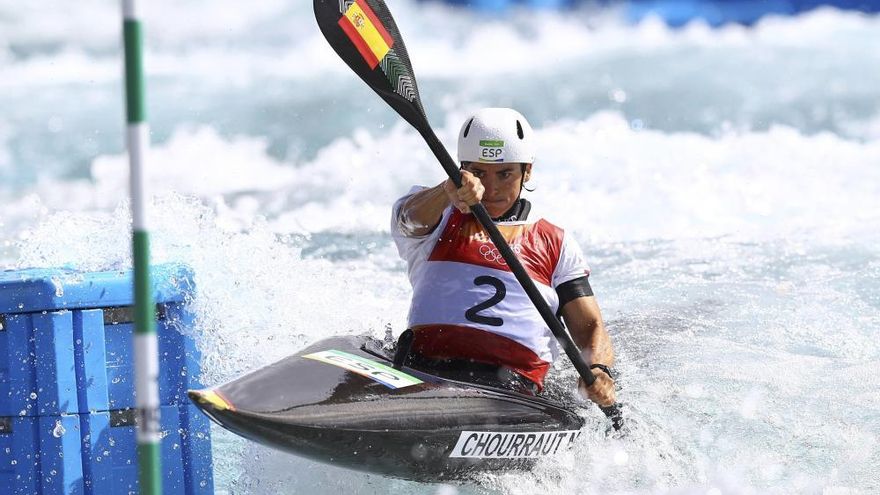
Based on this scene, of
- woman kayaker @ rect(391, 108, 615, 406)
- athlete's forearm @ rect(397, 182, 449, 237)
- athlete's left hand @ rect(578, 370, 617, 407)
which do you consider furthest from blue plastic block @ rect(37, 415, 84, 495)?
athlete's left hand @ rect(578, 370, 617, 407)

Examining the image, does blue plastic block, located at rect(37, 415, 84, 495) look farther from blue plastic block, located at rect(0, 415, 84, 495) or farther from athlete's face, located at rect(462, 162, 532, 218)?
athlete's face, located at rect(462, 162, 532, 218)

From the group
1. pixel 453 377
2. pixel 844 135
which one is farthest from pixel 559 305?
pixel 844 135

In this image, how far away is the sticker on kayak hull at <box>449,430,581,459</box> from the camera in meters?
3.35

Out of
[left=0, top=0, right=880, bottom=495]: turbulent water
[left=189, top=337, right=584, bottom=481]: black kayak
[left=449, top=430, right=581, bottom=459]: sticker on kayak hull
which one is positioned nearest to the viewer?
[left=189, top=337, right=584, bottom=481]: black kayak

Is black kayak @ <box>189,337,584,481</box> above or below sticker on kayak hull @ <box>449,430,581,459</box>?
above

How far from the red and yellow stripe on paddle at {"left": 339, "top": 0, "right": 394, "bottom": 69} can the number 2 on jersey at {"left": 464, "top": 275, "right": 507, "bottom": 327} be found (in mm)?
811

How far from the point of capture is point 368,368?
3.36 metres

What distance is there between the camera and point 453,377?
3609 mm

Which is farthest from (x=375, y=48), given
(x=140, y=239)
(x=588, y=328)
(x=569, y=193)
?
(x=569, y=193)

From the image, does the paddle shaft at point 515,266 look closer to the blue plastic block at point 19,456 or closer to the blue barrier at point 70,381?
the blue barrier at point 70,381

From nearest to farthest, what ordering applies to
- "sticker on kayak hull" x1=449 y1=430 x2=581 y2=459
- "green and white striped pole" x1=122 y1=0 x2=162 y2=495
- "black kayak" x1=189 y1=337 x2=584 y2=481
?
1. "green and white striped pole" x1=122 y1=0 x2=162 y2=495
2. "black kayak" x1=189 y1=337 x2=584 y2=481
3. "sticker on kayak hull" x1=449 y1=430 x2=581 y2=459

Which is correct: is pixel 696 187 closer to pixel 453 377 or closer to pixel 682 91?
pixel 682 91

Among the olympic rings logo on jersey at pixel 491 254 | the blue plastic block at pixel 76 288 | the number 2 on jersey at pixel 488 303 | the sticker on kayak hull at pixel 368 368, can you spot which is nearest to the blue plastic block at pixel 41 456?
the blue plastic block at pixel 76 288

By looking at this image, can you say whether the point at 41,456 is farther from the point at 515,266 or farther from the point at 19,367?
the point at 515,266
